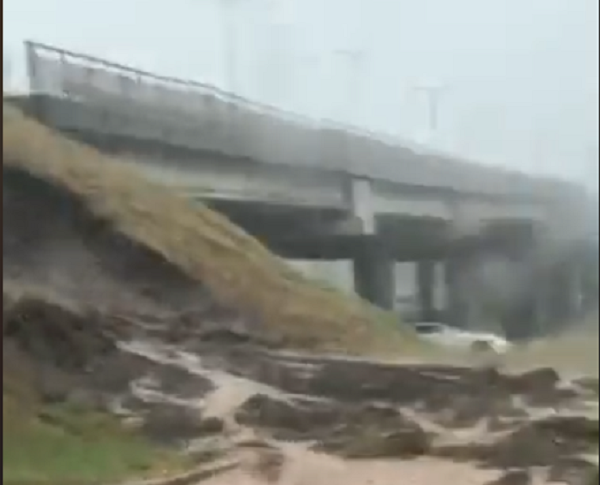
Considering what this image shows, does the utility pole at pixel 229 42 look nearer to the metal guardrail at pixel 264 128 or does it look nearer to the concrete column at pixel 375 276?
the metal guardrail at pixel 264 128

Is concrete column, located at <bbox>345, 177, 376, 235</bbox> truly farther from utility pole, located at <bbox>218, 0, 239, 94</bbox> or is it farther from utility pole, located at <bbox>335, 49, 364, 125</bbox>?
utility pole, located at <bbox>218, 0, 239, 94</bbox>

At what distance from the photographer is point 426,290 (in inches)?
47.9

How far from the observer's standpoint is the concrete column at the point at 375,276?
1183 mm

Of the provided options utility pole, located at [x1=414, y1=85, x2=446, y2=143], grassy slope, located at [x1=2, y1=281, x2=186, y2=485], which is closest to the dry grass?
grassy slope, located at [x1=2, y1=281, x2=186, y2=485]

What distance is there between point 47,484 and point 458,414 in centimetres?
48

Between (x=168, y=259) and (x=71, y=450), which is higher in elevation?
(x=168, y=259)

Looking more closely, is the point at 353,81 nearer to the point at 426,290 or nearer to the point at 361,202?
the point at 361,202

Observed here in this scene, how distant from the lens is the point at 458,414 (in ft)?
3.92

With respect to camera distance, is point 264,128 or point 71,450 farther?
point 264,128

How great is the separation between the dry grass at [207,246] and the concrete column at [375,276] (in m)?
0.01

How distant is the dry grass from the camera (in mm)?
1096

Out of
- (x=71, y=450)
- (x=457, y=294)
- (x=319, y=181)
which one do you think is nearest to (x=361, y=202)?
(x=319, y=181)

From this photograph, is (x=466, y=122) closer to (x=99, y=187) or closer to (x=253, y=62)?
(x=253, y=62)

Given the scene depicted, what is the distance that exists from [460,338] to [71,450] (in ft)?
1.57
